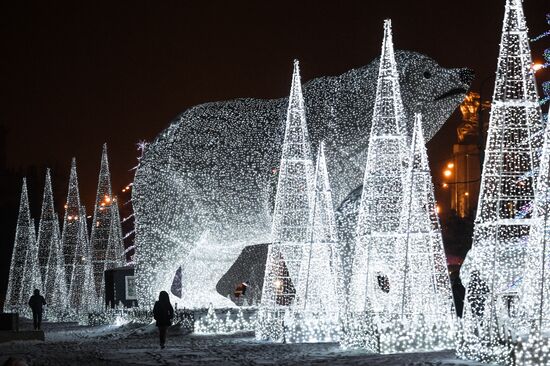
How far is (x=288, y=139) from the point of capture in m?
18.8

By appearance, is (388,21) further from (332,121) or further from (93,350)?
(93,350)

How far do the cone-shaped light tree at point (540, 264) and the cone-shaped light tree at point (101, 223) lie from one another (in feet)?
68.5

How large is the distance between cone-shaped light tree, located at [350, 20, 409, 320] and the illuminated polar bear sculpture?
3774mm

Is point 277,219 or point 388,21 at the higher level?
point 388,21

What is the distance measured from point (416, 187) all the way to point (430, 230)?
685 millimetres

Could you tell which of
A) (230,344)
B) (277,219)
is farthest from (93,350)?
(277,219)

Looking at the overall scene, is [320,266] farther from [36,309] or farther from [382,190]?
[36,309]

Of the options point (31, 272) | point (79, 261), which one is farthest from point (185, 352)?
point (31, 272)

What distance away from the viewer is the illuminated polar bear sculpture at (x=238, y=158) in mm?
20797

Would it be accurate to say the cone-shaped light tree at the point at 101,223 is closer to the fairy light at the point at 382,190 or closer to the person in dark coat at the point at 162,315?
the person in dark coat at the point at 162,315

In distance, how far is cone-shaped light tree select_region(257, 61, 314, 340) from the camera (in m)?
18.7

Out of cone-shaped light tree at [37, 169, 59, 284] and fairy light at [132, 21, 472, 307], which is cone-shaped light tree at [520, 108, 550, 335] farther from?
cone-shaped light tree at [37, 169, 59, 284]

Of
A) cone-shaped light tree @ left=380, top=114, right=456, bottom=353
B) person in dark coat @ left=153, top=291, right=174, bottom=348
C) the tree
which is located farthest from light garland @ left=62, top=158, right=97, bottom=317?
cone-shaped light tree @ left=380, top=114, right=456, bottom=353

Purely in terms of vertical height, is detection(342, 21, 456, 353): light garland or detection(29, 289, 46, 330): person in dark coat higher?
detection(342, 21, 456, 353): light garland
